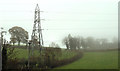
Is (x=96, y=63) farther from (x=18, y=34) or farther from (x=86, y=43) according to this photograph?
(x=18, y=34)

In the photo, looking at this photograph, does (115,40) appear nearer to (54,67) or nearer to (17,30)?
(54,67)

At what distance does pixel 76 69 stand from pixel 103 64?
275 cm

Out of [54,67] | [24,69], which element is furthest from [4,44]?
[54,67]

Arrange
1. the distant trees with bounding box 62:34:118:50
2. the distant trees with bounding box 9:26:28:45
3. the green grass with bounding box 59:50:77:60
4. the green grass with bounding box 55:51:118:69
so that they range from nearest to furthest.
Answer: the distant trees with bounding box 62:34:118:50 → the green grass with bounding box 55:51:118:69 → the green grass with bounding box 59:50:77:60 → the distant trees with bounding box 9:26:28:45

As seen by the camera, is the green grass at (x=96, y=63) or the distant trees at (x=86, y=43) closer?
the distant trees at (x=86, y=43)

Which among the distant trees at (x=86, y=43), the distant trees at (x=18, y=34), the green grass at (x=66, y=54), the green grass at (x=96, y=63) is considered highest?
the distant trees at (x=18, y=34)

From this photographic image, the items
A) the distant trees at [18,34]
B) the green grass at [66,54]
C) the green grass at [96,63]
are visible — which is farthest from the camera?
the distant trees at [18,34]

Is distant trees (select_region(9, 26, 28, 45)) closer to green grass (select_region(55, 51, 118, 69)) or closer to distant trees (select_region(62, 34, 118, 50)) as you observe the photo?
distant trees (select_region(62, 34, 118, 50))

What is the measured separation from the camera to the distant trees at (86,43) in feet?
34.6

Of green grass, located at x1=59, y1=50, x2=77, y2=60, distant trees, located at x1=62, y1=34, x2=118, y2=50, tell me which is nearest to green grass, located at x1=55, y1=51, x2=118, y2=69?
green grass, located at x1=59, y1=50, x2=77, y2=60

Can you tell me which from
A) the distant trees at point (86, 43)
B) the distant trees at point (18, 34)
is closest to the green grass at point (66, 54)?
the distant trees at point (86, 43)

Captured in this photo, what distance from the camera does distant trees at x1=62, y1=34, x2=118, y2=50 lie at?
10.6 meters

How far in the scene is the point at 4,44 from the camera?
15.3m

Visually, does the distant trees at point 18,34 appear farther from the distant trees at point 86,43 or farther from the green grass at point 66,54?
the distant trees at point 86,43
